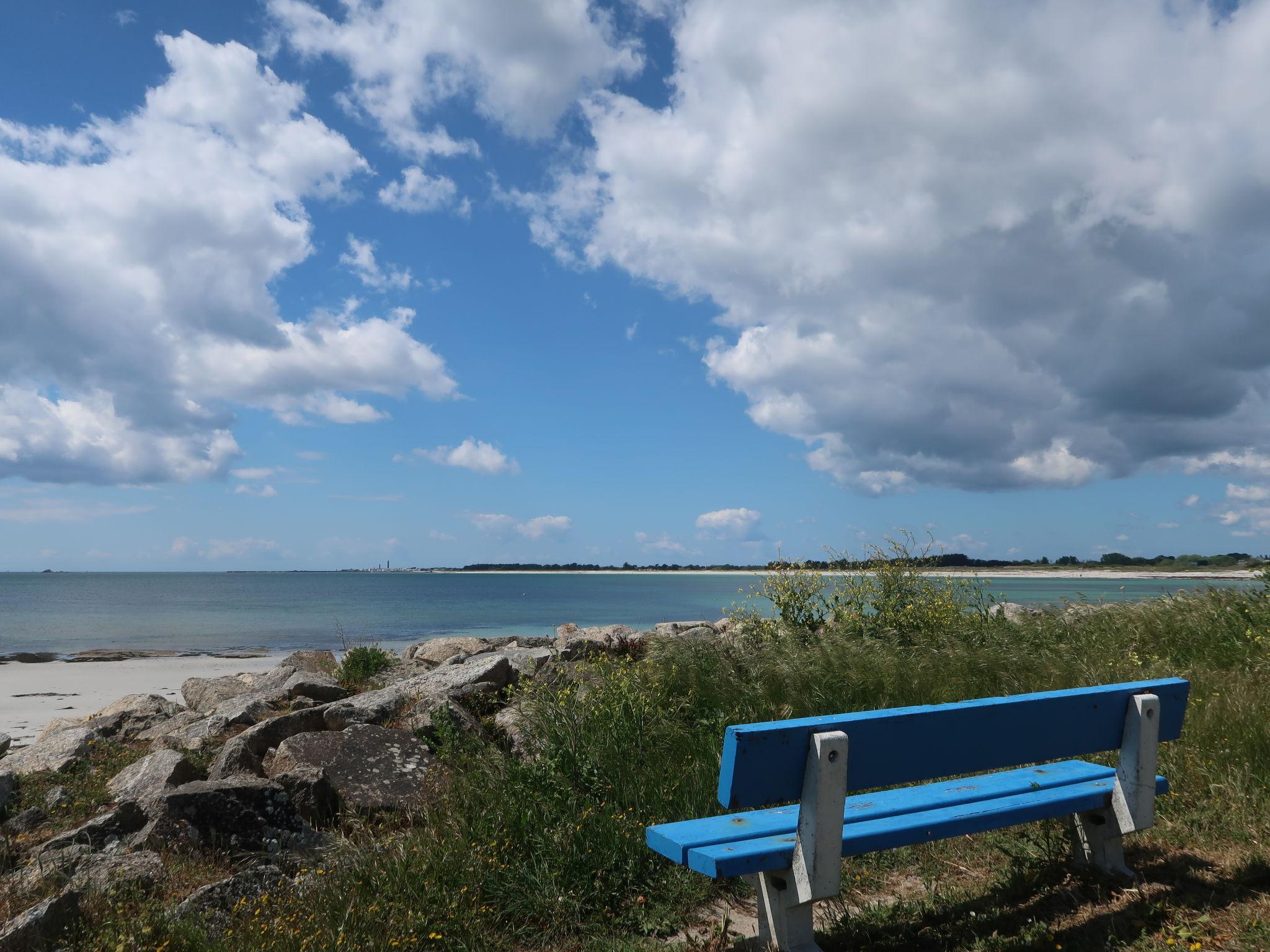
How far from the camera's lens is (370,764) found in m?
6.05

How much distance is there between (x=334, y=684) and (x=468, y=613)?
40.1 metres

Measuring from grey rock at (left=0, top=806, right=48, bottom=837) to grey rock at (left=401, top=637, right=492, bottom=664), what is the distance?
8.61 meters

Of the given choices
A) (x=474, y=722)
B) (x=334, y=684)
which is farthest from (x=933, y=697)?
(x=334, y=684)

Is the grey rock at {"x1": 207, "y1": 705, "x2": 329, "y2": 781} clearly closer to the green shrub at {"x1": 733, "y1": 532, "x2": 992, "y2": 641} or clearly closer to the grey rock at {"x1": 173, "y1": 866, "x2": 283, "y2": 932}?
the grey rock at {"x1": 173, "y1": 866, "x2": 283, "y2": 932}

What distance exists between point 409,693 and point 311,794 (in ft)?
8.13

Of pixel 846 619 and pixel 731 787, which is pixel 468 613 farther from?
pixel 731 787

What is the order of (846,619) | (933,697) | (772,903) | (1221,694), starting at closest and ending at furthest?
(772,903), (1221,694), (933,697), (846,619)

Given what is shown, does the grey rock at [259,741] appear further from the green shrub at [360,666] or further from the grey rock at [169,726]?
the green shrub at [360,666]

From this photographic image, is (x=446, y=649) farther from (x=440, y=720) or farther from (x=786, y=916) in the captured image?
(x=786, y=916)

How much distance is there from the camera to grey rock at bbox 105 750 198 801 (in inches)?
239

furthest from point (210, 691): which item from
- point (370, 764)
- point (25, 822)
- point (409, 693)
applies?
point (370, 764)

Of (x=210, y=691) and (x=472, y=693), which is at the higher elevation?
(x=472, y=693)

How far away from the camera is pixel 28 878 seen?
14.2 ft

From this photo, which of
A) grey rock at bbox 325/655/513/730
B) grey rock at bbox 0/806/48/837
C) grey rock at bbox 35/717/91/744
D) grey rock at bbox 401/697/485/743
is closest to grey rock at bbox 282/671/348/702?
grey rock at bbox 325/655/513/730
